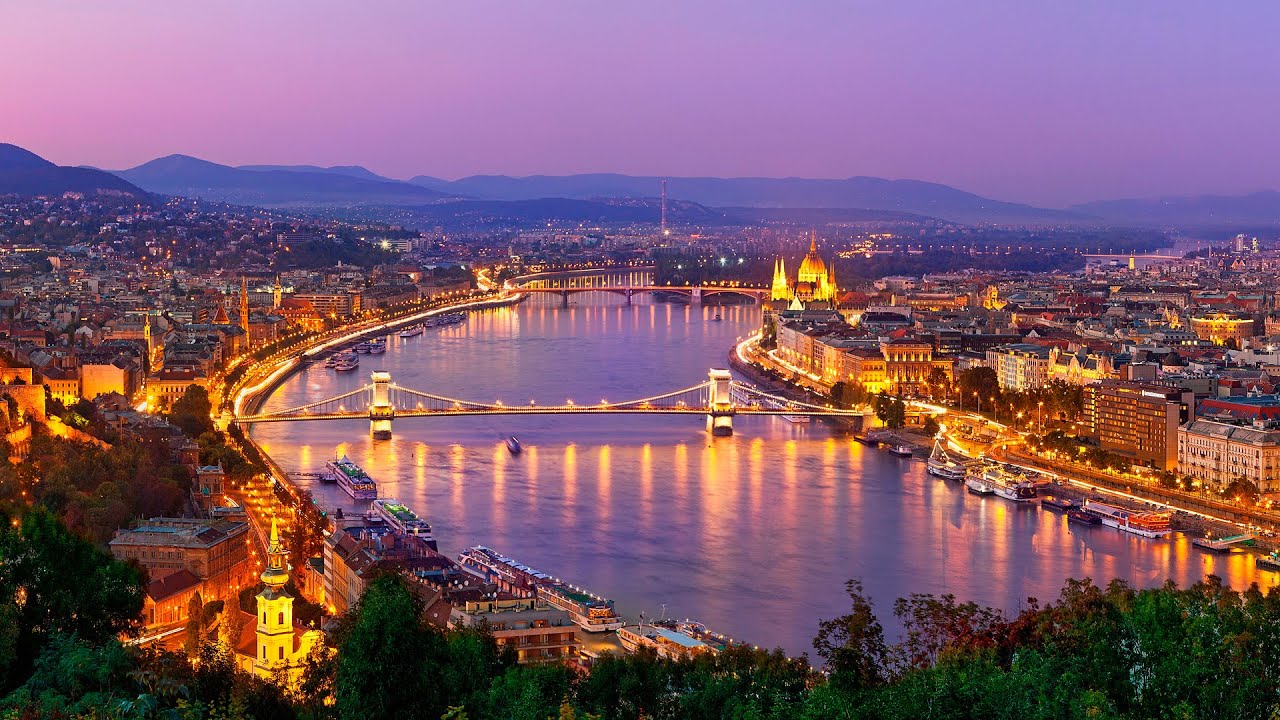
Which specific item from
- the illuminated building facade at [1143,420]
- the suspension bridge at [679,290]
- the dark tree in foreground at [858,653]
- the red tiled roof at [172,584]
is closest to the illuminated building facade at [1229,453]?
the illuminated building facade at [1143,420]

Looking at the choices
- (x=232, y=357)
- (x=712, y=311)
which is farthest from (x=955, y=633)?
(x=712, y=311)

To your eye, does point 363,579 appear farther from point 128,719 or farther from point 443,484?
point 443,484

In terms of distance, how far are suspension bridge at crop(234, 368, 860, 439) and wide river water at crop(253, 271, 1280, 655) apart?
0.14m

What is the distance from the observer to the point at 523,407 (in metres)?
15.9

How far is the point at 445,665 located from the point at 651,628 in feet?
9.25

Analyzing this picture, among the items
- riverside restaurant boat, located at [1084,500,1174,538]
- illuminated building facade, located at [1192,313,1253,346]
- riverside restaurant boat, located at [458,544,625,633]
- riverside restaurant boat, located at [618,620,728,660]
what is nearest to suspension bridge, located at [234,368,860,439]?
riverside restaurant boat, located at [1084,500,1174,538]

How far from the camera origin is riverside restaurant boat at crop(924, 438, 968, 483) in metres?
13.3

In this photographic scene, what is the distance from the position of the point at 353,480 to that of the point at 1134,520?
16.1ft

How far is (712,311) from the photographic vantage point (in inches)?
1328

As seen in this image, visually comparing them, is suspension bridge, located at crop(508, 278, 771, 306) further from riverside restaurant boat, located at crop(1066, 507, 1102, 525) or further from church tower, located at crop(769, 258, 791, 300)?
riverside restaurant boat, located at crop(1066, 507, 1102, 525)

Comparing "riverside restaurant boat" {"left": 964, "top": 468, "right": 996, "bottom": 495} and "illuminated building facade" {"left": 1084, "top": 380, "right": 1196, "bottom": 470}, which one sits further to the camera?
"illuminated building facade" {"left": 1084, "top": 380, "right": 1196, "bottom": 470}

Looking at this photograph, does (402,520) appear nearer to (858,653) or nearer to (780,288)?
(858,653)

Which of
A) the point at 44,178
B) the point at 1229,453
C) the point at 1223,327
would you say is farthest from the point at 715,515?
the point at 44,178

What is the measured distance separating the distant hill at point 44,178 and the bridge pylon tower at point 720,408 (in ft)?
111
